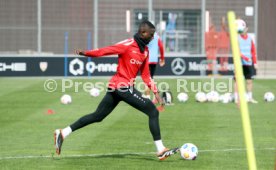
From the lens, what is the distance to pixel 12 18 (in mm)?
37500

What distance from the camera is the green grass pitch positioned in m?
12.2

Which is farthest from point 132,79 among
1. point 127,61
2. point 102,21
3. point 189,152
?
point 102,21

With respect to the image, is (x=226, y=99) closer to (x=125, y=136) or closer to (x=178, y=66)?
(x=125, y=136)

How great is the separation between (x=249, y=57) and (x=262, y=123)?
474 centimetres

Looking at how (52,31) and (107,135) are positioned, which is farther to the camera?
(52,31)

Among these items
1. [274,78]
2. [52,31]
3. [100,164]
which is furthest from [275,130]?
[52,31]

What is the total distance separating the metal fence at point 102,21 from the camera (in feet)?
123

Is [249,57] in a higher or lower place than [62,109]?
higher

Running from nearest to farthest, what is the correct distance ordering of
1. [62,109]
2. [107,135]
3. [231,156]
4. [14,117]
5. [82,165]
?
1. [82,165]
2. [231,156]
3. [107,135]
4. [14,117]
5. [62,109]

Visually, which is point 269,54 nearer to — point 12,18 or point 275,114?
point 12,18

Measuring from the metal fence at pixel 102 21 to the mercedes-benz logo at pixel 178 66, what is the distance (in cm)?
106

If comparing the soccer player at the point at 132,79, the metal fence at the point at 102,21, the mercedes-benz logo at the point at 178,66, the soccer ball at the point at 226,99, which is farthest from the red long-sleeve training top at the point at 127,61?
the metal fence at the point at 102,21

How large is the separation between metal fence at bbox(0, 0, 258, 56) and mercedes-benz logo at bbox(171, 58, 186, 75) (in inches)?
41.8

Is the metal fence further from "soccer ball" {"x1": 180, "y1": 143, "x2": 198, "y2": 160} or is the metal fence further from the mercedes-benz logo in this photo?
"soccer ball" {"x1": 180, "y1": 143, "x2": 198, "y2": 160}
